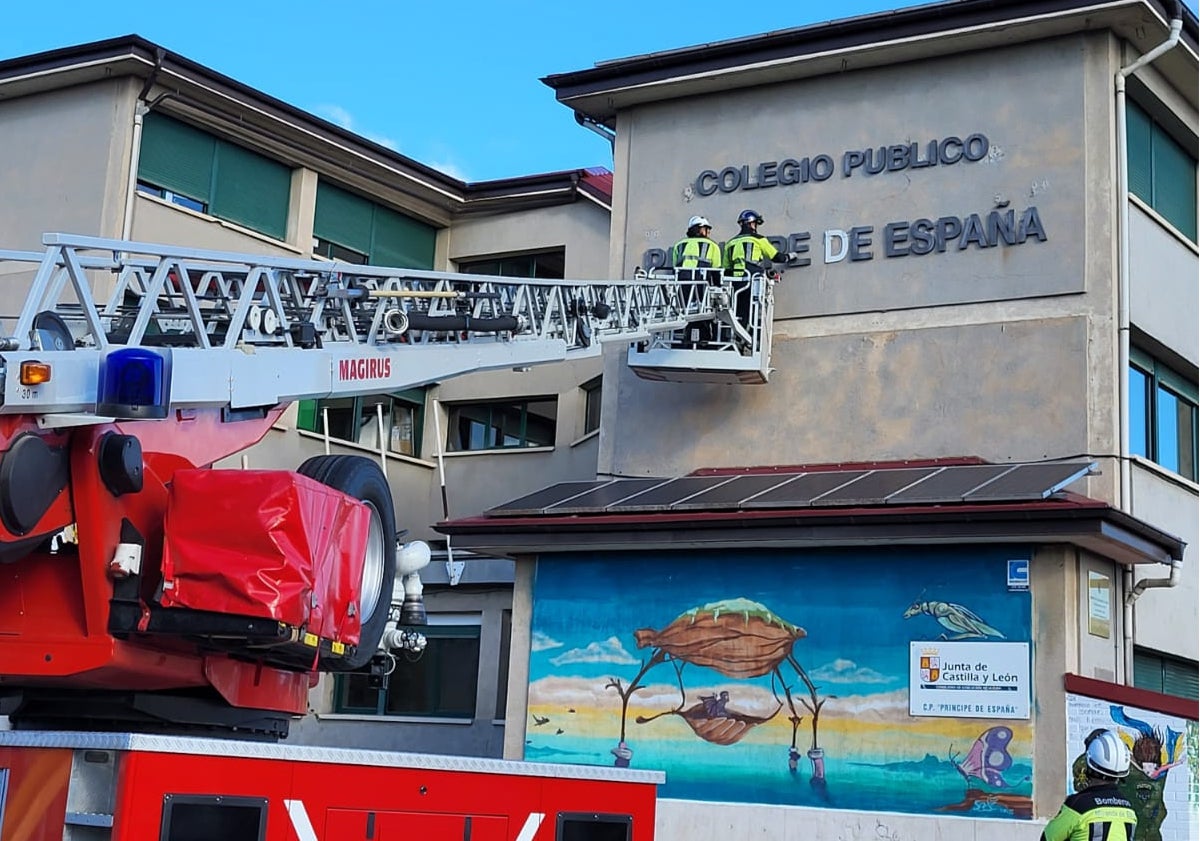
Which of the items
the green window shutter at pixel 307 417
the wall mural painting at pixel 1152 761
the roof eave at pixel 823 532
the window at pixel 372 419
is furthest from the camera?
the window at pixel 372 419

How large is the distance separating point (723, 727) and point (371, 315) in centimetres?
819

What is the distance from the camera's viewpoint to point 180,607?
26.4 ft

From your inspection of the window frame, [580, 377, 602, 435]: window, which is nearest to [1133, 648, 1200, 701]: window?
the window frame

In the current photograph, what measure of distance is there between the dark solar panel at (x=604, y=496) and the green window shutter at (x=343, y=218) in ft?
26.4

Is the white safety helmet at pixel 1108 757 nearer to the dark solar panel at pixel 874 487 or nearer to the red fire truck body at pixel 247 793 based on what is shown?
the red fire truck body at pixel 247 793

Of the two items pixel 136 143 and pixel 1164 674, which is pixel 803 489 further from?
pixel 136 143

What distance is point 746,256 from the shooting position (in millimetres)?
19547

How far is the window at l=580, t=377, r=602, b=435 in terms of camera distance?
25438 mm

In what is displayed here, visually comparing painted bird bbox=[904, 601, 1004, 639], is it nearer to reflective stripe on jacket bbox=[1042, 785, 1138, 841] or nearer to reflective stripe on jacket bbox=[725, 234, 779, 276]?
reflective stripe on jacket bbox=[725, 234, 779, 276]

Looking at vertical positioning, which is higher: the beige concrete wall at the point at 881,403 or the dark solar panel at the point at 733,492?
the beige concrete wall at the point at 881,403

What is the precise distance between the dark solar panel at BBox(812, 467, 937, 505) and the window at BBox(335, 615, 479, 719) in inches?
284

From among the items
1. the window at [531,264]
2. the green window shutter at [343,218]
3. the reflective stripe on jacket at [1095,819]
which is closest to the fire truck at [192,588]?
the reflective stripe on jacket at [1095,819]

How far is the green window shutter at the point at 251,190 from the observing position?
78.7 ft

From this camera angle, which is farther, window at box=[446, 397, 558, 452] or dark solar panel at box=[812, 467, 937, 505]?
window at box=[446, 397, 558, 452]
